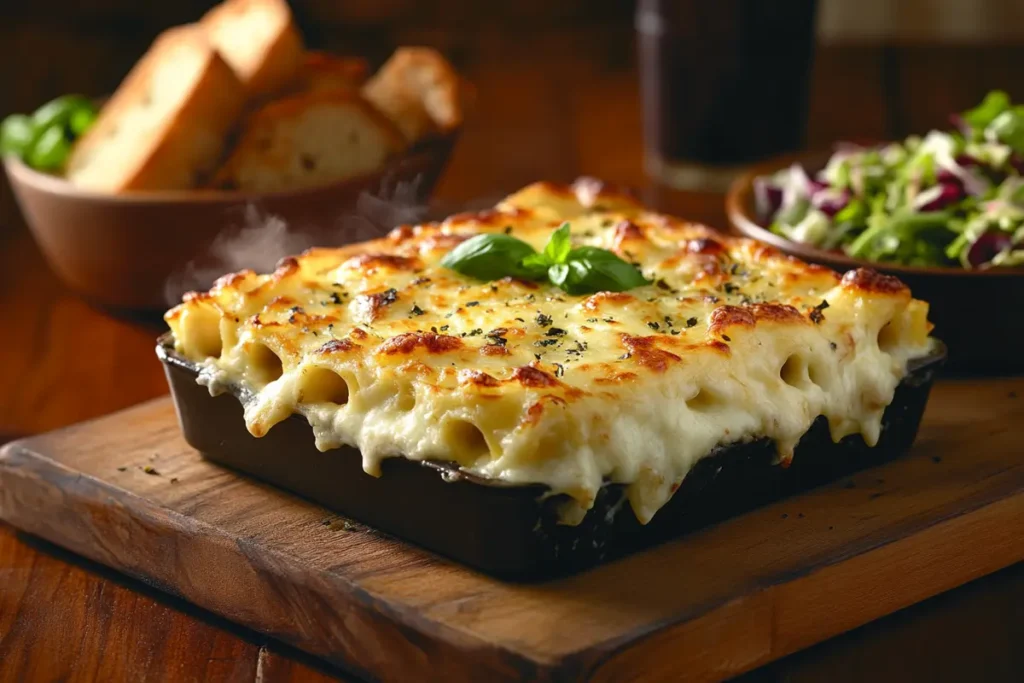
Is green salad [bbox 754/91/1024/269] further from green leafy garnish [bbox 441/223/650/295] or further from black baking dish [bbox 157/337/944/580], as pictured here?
green leafy garnish [bbox 441/223/650/295]

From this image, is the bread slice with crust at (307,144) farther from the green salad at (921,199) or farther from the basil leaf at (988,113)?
the basil leaf at (988,113)

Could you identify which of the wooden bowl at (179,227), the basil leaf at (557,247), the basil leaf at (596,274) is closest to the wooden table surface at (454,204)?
the wooden bowl at (179,227)

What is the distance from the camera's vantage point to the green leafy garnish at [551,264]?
228 cm

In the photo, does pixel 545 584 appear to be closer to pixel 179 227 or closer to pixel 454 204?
pixel 179 227

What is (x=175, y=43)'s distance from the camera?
3.59 meters

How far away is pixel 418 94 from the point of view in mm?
3648

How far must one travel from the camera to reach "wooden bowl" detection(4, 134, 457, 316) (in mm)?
3178

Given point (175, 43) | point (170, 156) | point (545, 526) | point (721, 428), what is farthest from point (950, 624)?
point (175, 43)

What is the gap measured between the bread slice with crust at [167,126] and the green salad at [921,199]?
1218mm

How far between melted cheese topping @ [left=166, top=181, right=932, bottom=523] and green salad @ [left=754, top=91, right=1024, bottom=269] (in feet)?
1.90

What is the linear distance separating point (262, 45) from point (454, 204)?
82 centimetres

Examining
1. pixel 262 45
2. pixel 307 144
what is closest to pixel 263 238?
pixel 307 144

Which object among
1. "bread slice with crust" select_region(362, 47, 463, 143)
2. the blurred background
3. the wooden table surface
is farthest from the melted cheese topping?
the blurred background

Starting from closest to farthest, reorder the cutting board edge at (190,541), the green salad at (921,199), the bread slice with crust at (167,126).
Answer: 1. the cutting board edge at (190,541)
2. the green salad at (921,199)
3. the bread slice with crust at (167,126)
